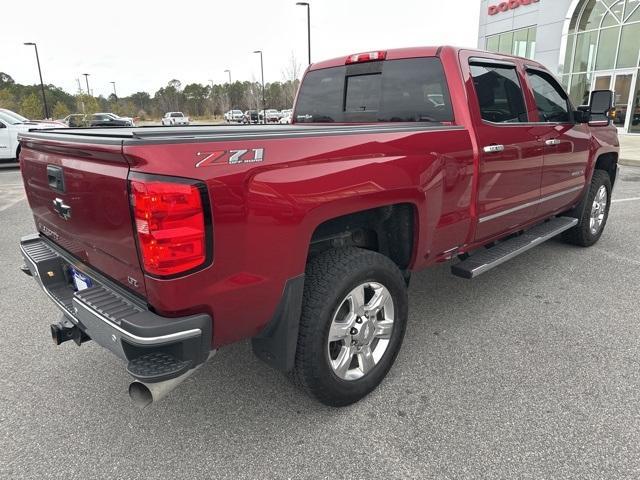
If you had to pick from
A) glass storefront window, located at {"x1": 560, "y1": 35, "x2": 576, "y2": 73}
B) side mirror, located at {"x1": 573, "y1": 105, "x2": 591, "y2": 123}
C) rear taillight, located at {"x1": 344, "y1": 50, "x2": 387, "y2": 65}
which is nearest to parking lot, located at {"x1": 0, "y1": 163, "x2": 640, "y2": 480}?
side mirror, located at {"x1": 573, "y1": 105, "x2": 591, "y2": 123}

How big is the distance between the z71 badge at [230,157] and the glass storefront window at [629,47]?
22.5 meters

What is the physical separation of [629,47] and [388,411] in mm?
22644

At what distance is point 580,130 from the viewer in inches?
174

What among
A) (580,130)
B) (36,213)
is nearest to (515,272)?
(580,130)

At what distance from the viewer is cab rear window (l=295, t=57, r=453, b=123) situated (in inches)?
124

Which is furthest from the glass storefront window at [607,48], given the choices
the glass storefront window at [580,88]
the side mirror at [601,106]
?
the side mirror at [601,106]

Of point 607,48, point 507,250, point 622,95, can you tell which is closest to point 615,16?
point 607,48

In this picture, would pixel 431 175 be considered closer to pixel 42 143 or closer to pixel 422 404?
pixel 422 404

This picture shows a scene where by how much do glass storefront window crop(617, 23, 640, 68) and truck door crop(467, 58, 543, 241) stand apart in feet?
65.1

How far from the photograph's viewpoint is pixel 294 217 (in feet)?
6.45

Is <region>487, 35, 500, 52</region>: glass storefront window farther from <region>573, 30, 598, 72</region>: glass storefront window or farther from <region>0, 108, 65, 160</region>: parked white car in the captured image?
<region>0, 108, 65, 160</region>: parked white car

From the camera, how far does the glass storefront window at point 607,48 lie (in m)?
19.5

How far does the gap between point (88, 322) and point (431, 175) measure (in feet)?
6.39

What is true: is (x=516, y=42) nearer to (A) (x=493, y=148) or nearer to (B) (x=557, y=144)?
(B) (x=557, y=144)
